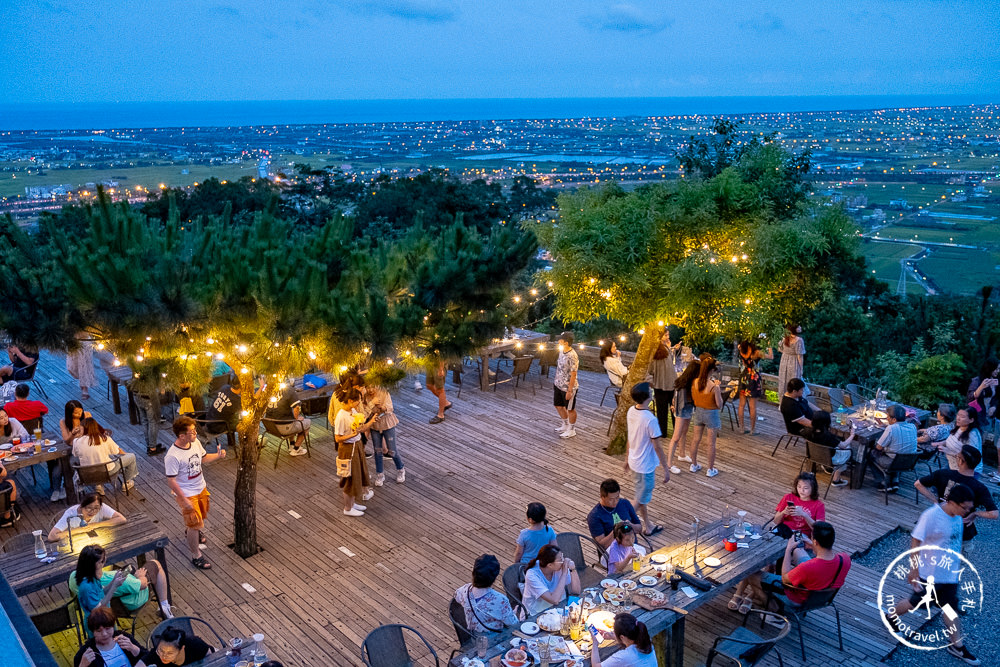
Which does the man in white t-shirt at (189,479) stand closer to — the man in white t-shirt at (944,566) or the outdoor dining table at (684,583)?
the outdoor dining table at (684,583)

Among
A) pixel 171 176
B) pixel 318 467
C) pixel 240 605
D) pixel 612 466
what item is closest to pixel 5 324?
pixel 240 605

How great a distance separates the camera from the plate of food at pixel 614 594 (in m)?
5.66

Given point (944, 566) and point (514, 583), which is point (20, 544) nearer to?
point (514, 583)

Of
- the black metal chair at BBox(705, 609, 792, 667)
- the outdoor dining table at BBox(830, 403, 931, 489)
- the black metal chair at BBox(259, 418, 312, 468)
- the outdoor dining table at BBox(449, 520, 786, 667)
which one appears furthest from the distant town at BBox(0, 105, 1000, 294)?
the black metal chair at BBox(705, 609, 792, 667)

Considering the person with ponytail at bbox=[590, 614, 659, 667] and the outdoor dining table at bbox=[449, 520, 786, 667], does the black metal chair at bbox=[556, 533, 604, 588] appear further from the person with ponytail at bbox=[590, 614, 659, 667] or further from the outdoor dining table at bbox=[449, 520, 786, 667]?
the person with ponytail at bbox=[590, 614, 659, 667]

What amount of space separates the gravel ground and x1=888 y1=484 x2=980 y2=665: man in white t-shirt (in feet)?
0.41

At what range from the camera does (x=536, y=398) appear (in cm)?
1277

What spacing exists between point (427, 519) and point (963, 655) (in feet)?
16.7

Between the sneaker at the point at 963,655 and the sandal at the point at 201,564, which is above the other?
the sneaker at the point at 963,655

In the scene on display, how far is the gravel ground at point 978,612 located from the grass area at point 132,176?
40.3 m

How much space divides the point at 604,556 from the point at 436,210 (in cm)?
2540

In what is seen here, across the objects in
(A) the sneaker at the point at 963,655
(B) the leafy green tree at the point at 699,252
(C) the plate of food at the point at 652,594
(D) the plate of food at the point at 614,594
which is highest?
(B) the leafy green tree at the point at 699,252

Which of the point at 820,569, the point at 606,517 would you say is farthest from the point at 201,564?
the point at 820,569

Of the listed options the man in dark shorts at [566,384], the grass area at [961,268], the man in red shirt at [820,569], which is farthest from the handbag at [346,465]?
the grass area at [961,268]
